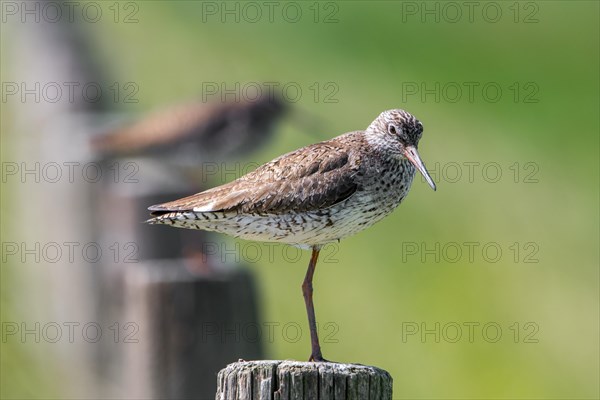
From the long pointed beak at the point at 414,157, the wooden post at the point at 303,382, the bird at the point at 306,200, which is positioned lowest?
the wooden post at the point at 303,382

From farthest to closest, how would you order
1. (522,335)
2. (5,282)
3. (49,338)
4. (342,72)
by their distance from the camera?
(342,72)
(522,335)
(49,338)
(5,282)

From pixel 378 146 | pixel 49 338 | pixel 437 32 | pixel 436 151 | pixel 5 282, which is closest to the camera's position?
pixel 378 146

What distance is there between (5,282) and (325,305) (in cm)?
438

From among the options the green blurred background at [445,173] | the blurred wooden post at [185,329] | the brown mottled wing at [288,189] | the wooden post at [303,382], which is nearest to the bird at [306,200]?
the brown mottled wing at [288,189]

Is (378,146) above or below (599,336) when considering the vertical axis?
above

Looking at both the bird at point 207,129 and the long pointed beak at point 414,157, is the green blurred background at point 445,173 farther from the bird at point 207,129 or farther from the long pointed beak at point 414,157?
the long pointed beak at point 414,157

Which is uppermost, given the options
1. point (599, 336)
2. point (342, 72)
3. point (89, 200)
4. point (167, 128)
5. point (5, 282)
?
point (342, 72)

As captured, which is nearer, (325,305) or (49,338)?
(49,338)

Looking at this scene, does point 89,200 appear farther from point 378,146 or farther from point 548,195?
point 548,195

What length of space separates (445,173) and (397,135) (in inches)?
234

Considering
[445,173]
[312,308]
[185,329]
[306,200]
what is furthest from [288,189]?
[445,173]

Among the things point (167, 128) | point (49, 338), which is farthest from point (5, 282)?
point (167, 128)

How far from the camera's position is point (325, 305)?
1152 centimetres

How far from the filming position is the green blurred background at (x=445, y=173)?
1112cm
